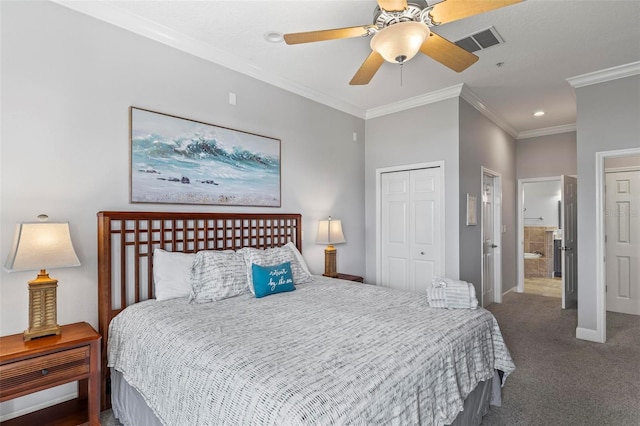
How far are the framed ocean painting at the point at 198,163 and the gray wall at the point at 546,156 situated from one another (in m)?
4.85

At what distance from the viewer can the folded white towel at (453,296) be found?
7.33 feet

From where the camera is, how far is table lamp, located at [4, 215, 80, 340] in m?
1.87

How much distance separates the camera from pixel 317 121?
13.7ft

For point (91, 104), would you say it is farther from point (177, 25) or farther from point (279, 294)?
point (279, 294)

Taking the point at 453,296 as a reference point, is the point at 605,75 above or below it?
above

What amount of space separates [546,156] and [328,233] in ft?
14.7

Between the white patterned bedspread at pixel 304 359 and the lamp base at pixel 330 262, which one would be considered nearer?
the white patterned bedspread at pixel 304 359

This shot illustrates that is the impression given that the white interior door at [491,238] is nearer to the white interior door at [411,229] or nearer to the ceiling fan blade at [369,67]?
the white interior door at [411,229]

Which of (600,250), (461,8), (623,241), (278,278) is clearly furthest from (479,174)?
(278,278)

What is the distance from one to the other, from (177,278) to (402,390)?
186 cm

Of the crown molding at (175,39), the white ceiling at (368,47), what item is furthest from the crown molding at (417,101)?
the crown molding at (175,39)

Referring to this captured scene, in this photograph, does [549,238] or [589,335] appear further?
[549,238]

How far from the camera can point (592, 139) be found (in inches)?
141

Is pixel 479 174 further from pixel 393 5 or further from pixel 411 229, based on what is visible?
pixel 393 5
